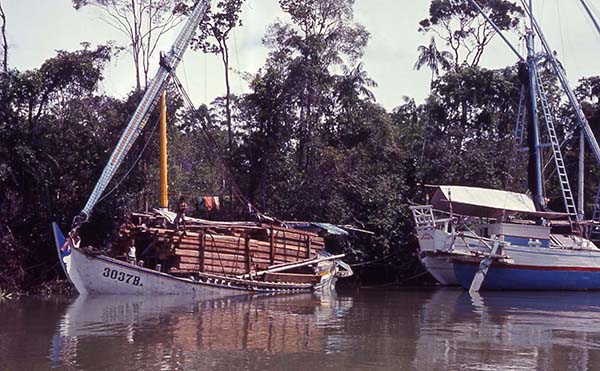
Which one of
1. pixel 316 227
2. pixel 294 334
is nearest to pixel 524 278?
pixel 316 227

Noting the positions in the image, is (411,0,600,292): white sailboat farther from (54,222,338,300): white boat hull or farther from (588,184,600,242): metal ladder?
(54,222,338,300): white boat hull

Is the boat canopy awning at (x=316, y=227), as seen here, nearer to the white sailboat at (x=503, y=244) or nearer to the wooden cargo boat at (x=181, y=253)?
the wooden cargo boat at (x=181, y=253)

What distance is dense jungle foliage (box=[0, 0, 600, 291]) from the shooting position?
27.9 meters

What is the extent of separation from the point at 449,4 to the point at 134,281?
99.6 ft

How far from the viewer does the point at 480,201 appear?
93.2 feet

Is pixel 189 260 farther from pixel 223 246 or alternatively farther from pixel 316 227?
pixel 316 227

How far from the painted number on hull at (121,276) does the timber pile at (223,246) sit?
47.8 inches

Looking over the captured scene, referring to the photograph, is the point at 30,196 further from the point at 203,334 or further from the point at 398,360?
the point at 398,360

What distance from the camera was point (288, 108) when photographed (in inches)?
1331

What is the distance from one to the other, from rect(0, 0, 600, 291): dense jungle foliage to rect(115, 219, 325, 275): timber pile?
506cm

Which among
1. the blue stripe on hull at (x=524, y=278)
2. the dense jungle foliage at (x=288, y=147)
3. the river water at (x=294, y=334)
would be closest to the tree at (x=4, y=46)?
the dense jungle foliage at (x=288, y=147)

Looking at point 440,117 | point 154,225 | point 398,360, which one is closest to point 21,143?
point 154,225

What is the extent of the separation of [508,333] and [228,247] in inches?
454

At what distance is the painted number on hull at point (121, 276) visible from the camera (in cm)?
2216
